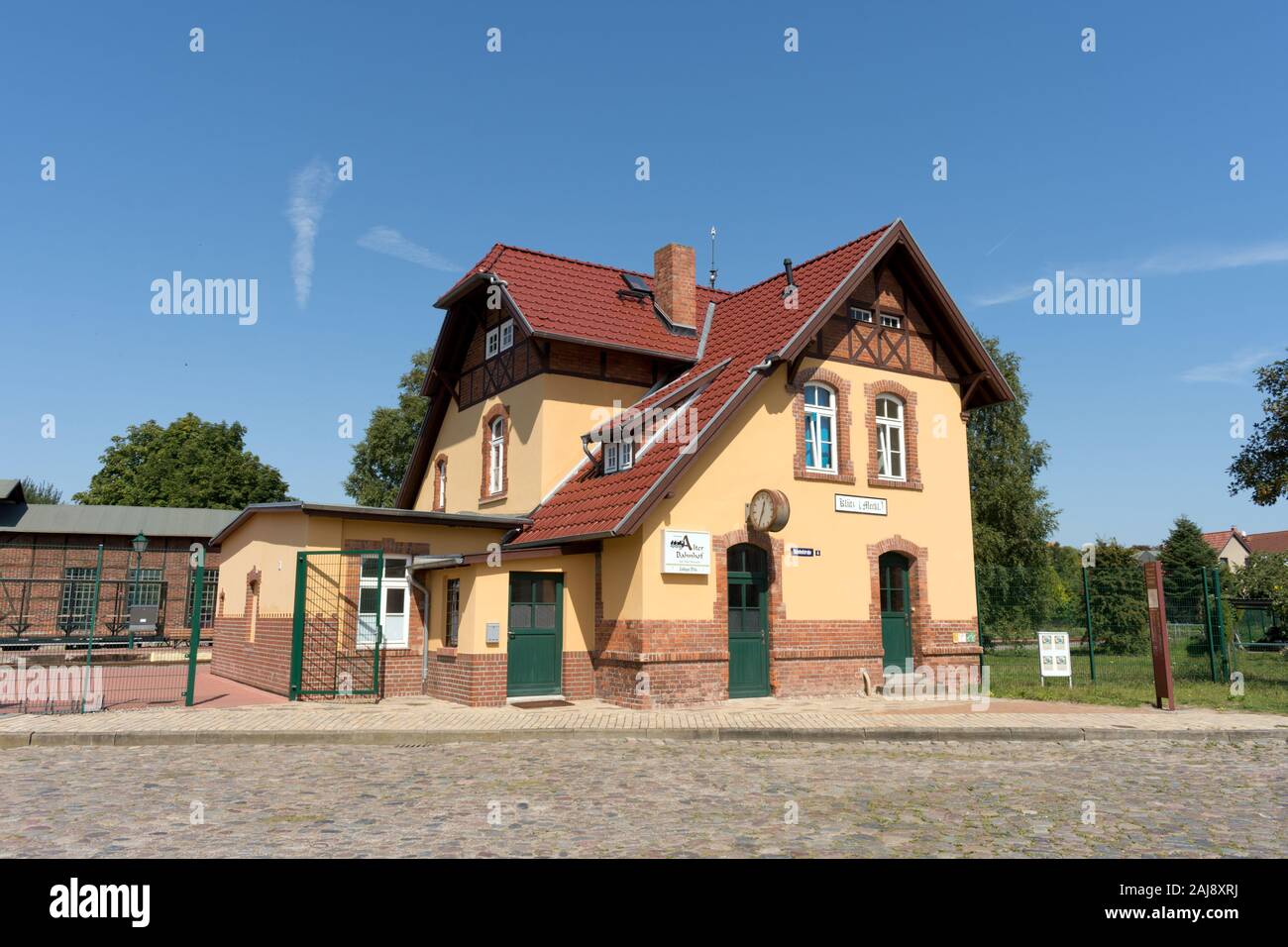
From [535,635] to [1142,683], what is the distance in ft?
42.2

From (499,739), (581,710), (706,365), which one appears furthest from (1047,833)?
(706,365)

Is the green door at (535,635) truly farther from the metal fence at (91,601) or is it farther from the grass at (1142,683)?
the metal fence at (91,601)

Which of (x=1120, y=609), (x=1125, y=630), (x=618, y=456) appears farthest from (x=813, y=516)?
(x=1120, y=609)

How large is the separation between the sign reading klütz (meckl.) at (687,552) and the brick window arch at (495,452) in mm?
5882

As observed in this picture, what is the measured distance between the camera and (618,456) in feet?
56.0

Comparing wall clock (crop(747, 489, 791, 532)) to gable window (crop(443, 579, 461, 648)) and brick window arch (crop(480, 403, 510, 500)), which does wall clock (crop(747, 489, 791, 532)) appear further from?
brick window arch (crop(480, 403, 510, 500))

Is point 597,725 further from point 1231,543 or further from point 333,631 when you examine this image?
point 1231,543

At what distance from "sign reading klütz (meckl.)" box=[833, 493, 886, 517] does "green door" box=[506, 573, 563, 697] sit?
18.2 ft

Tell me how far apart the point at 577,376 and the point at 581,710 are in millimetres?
7229

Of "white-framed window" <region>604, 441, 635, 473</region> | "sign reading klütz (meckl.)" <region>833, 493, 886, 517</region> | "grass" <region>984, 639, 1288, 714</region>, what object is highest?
"white-framed window" <region>604, 441, 635, 473</region>

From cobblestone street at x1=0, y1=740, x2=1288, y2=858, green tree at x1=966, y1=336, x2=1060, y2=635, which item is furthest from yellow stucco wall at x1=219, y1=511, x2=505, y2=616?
green tree at x1=966, y1=336, x2=1060, y2=635

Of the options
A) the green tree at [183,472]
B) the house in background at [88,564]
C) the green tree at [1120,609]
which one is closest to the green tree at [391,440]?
the house in background at [88,564]

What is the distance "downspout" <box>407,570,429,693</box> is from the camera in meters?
16.6

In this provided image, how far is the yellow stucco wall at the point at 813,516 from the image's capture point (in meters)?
15.2
